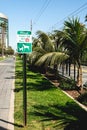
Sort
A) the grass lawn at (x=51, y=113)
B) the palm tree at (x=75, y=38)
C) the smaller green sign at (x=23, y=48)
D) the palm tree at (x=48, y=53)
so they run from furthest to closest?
1. the palm tree at (x=48, y=53)
2. the palm tree at (x=75, y=38)
3. the grass lawn at (x=51, y=113)
4. the smaller green sign at (x=23, y=48)

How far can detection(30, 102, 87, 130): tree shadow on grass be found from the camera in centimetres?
850

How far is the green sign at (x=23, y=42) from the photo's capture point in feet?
27.0

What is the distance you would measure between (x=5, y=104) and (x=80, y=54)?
15.8 ft

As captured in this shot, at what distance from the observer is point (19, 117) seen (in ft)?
31.2

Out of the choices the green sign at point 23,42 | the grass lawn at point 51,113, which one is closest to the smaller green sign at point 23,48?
the green sign at point 23,42

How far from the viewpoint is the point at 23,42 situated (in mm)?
8242

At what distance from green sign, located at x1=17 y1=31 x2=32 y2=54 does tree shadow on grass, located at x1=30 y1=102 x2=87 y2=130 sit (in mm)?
2106

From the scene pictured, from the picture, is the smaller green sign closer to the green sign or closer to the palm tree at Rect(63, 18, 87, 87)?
the green sign

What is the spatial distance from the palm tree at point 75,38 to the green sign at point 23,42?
6496 mm

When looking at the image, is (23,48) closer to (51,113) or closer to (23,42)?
(23,42)

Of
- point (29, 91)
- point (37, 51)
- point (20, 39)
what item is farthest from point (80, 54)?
point (37, 51)

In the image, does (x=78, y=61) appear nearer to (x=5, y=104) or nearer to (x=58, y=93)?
(x=58, y=93)

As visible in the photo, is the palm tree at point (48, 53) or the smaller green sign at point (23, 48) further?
the palm tree at point (48, 53)

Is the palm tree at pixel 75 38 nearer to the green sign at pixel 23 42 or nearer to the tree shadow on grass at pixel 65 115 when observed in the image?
the tree shadow on grass at pixel 65 115
